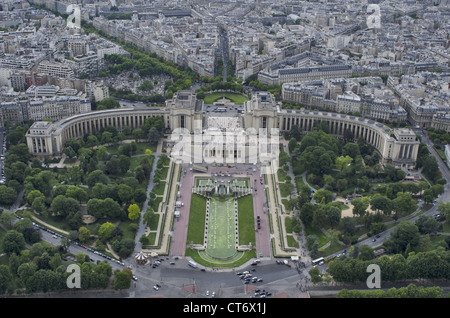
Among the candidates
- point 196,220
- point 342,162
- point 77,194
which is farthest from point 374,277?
point 77,194

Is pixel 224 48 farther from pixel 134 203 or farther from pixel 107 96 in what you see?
pixel 134 203

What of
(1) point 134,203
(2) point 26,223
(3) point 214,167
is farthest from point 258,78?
(2) point 26,223

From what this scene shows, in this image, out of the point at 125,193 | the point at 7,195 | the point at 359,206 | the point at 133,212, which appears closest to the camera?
the point at 133,212

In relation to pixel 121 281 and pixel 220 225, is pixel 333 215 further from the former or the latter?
pixel 121 281

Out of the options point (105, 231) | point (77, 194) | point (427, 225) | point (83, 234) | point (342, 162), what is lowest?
point (83, 234)

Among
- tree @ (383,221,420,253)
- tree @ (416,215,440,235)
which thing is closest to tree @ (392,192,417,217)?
tree @ (416,215,440,235)
